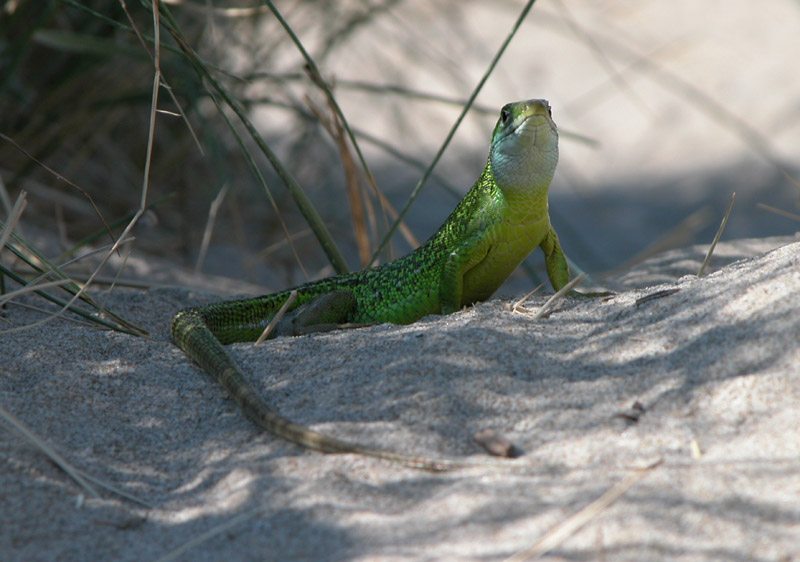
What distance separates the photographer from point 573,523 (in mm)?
1629

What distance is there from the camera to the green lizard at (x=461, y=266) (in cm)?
342

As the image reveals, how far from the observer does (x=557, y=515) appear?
1.71 m

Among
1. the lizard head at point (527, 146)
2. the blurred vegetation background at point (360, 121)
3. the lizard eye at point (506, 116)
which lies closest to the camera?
the lizard head at point (527, 146)

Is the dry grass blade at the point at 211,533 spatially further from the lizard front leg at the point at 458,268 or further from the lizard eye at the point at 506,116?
the lizard eye at the point at 506,116

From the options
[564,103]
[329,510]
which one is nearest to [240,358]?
[329,510]

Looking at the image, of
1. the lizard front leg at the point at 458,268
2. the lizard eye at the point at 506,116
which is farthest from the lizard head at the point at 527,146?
the lizard front leg at the point at 458,268

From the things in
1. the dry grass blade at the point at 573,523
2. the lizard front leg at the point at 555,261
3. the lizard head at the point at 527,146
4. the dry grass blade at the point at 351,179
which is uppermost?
the dry grass blade at the point at 351,179

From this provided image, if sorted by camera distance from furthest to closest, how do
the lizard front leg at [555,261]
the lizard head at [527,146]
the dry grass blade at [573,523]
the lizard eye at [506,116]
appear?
the lizard front leg at [555,261] < the lizard eye at [506,116] < the lizard head at [527,146] < the dry grass blade at [573,523]

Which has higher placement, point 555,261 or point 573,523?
point 555,261

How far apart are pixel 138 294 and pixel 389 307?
4.36 ft

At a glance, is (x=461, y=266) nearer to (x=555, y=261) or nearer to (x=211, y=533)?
(x=555, y=261)

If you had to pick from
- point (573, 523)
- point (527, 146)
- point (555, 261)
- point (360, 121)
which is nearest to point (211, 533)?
point (573, 523)

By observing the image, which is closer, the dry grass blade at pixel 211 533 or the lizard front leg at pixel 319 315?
the dry grass blade at pixel 211 533

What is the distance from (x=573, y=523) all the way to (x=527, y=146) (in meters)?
2.09
